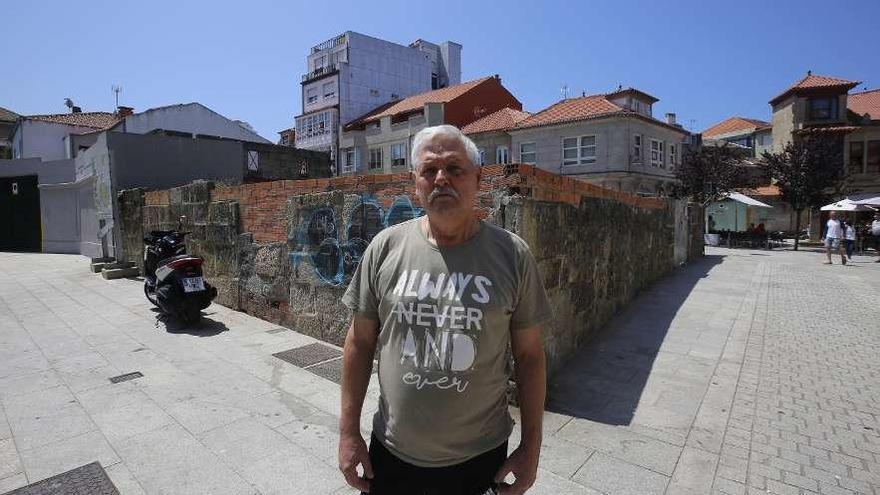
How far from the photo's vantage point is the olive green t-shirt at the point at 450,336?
1.71 m

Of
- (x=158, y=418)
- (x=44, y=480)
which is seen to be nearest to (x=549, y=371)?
(x=158, y=418)

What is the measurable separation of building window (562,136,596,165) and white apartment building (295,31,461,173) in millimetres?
21928

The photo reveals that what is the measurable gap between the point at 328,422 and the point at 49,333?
17.2ft

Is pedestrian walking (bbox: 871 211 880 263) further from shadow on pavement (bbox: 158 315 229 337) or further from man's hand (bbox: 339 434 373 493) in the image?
man's hand (bbox: 339 434 373 493)

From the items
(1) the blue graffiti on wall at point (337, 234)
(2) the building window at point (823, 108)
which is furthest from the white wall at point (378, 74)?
(1) the blue graffiti on wall at point (337, 234)

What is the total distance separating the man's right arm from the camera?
1.86 meters

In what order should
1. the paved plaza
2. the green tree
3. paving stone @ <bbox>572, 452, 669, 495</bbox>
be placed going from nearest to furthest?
Answer: paving stone @ <bbox>572, 452, 669, 495</bbox> < the paved plaza < the green tree

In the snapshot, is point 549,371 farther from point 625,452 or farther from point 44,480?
point 44,480

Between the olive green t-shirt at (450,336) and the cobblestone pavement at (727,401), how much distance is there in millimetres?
1643

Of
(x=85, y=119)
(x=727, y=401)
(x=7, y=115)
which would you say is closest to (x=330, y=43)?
(x=85, y=119)

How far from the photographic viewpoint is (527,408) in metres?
1.85

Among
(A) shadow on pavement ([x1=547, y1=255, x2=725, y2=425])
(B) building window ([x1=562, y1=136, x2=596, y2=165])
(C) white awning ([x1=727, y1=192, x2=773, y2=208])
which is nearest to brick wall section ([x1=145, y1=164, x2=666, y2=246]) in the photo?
(A) shadow on pavement ([x1=547, y1=255, x2=725, y2=425])

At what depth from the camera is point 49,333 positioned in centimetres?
652

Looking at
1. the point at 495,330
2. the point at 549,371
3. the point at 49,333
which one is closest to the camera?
the point at 495,330
